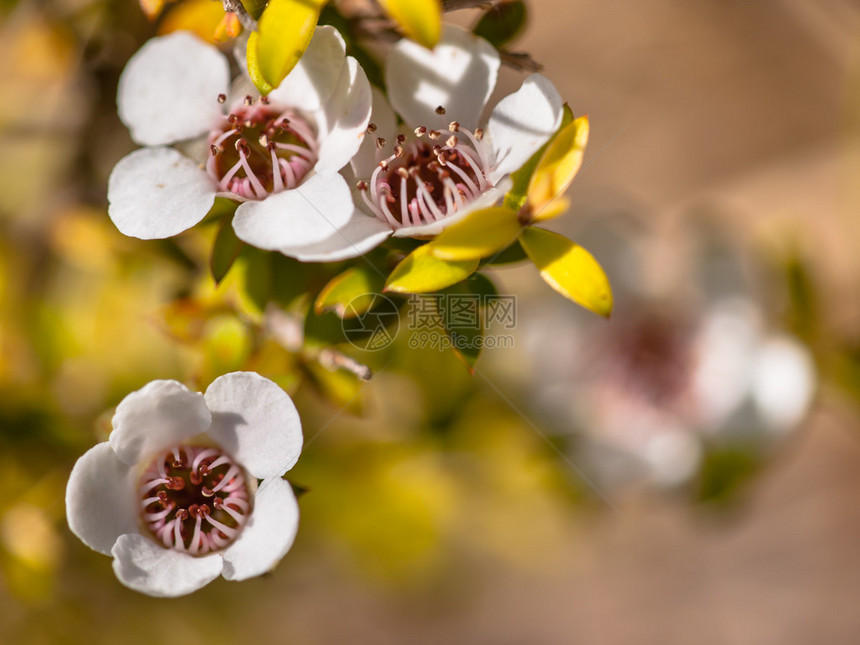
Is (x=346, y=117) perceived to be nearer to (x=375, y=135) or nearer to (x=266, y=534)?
(x=375, y=135)

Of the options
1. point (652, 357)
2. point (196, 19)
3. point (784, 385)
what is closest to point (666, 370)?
point (652, 357)

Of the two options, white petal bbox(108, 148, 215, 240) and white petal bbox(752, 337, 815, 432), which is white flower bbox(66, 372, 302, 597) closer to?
white petal bbox(108, 148, 215, 240)

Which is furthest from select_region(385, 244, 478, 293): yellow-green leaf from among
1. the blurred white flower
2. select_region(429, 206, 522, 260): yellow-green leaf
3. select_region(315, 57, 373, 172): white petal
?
the blurred white flower

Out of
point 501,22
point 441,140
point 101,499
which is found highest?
point 501,22

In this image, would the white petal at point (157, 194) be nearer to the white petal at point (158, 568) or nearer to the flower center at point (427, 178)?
the flower center at point (427, 178)

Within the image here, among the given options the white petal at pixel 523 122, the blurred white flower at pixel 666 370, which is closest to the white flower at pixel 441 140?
the white petal at pixel 523 122

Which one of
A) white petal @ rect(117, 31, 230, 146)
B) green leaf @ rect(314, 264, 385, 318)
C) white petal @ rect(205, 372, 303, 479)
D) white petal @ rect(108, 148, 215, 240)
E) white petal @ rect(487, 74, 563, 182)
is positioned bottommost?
white petal @ rect(205, 372, 303, 479)
